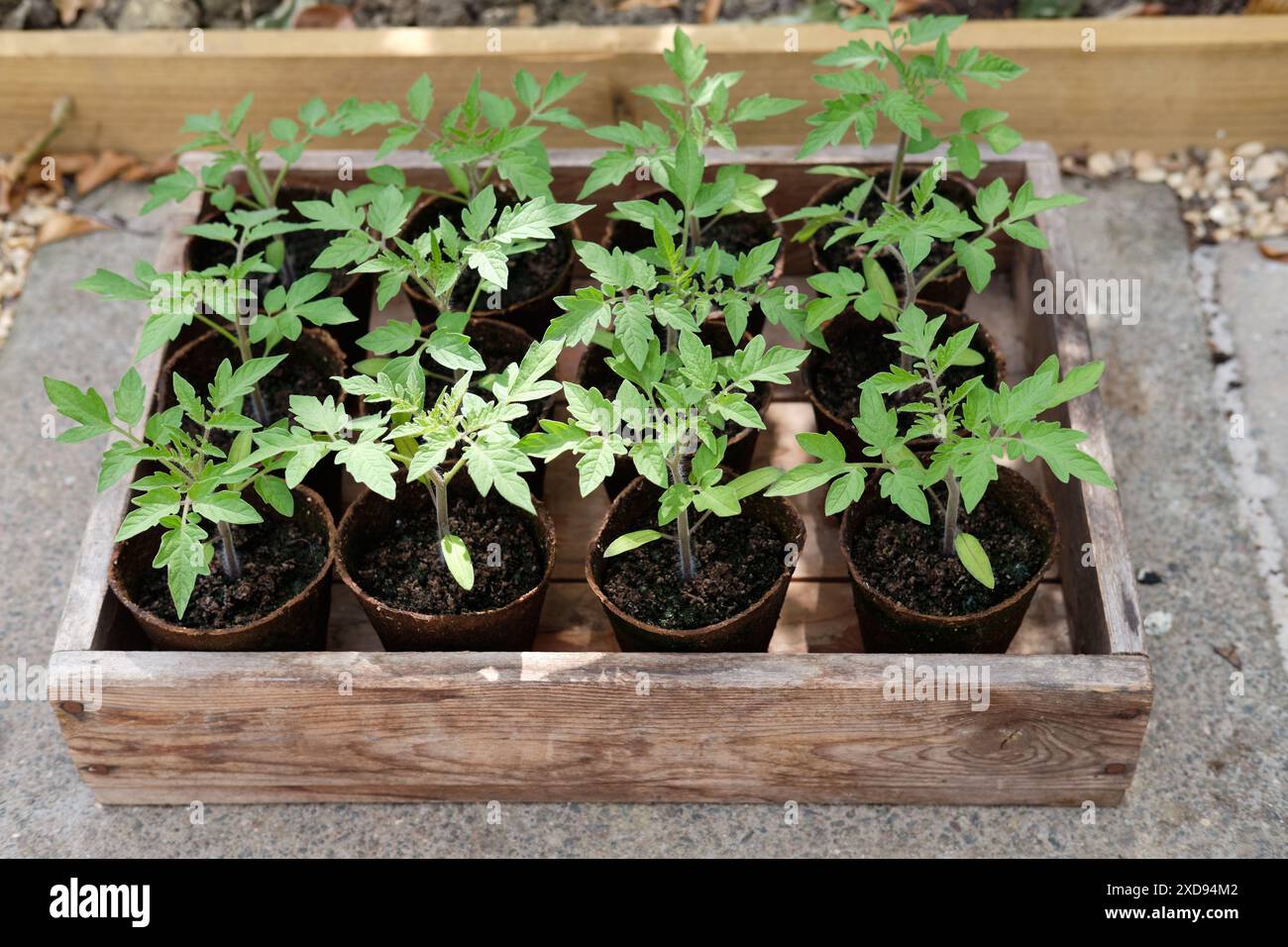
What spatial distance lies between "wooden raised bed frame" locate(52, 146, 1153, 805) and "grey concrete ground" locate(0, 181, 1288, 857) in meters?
0.05

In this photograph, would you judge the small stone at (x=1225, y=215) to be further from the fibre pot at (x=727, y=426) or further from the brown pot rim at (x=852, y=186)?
the fibre pot at (x=727, y=426)

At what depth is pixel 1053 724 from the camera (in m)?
2.29

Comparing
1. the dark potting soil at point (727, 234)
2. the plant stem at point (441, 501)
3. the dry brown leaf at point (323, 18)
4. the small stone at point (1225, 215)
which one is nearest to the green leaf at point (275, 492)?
the plant stem at point (441, 501)

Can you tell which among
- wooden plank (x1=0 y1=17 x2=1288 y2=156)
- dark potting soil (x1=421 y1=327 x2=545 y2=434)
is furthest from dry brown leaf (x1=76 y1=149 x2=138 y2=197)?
dark potting soil (x1=421 y1=327 x2=545 y2=434)

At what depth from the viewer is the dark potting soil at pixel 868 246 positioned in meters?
2.90

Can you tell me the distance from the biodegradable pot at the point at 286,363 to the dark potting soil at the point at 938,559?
1038 millimetres

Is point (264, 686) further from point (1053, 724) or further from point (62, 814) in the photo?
point (1053, 724)

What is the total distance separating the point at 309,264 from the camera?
2947 millimetres

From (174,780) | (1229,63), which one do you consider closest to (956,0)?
(1229,63)

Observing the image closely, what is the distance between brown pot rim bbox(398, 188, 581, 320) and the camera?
283cm

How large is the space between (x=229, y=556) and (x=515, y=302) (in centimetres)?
79

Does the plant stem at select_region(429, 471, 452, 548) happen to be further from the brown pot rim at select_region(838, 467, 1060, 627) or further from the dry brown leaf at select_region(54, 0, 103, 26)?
the dry brown leaf at select_region(54, 0, 103, 26)

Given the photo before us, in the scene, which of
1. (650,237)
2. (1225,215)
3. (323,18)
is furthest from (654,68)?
(1225,215)

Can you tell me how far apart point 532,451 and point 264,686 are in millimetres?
609
